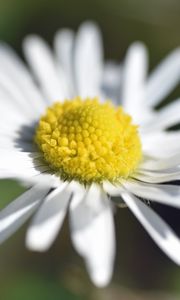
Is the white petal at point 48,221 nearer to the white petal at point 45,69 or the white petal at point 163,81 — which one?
the white petal at point 45,69

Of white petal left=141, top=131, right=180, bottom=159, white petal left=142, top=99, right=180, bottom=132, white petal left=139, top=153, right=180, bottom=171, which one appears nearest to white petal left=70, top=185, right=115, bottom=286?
white petal left=139, top=153, right=180, bottom=171

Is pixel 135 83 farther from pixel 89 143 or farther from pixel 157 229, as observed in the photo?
pixel 157 229

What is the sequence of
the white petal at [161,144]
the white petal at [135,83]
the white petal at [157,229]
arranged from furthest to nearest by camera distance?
the white petal at [135,83]
the white petal at [161,144]
the white petal at [157,229]

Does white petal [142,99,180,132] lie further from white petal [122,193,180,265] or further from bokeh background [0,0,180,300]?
white petal [122,193,180,265]

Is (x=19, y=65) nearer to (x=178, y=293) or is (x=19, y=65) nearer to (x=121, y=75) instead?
(x=121, y=75)

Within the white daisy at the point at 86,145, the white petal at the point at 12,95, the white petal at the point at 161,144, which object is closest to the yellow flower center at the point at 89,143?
the white daisy at the point at 86,145
